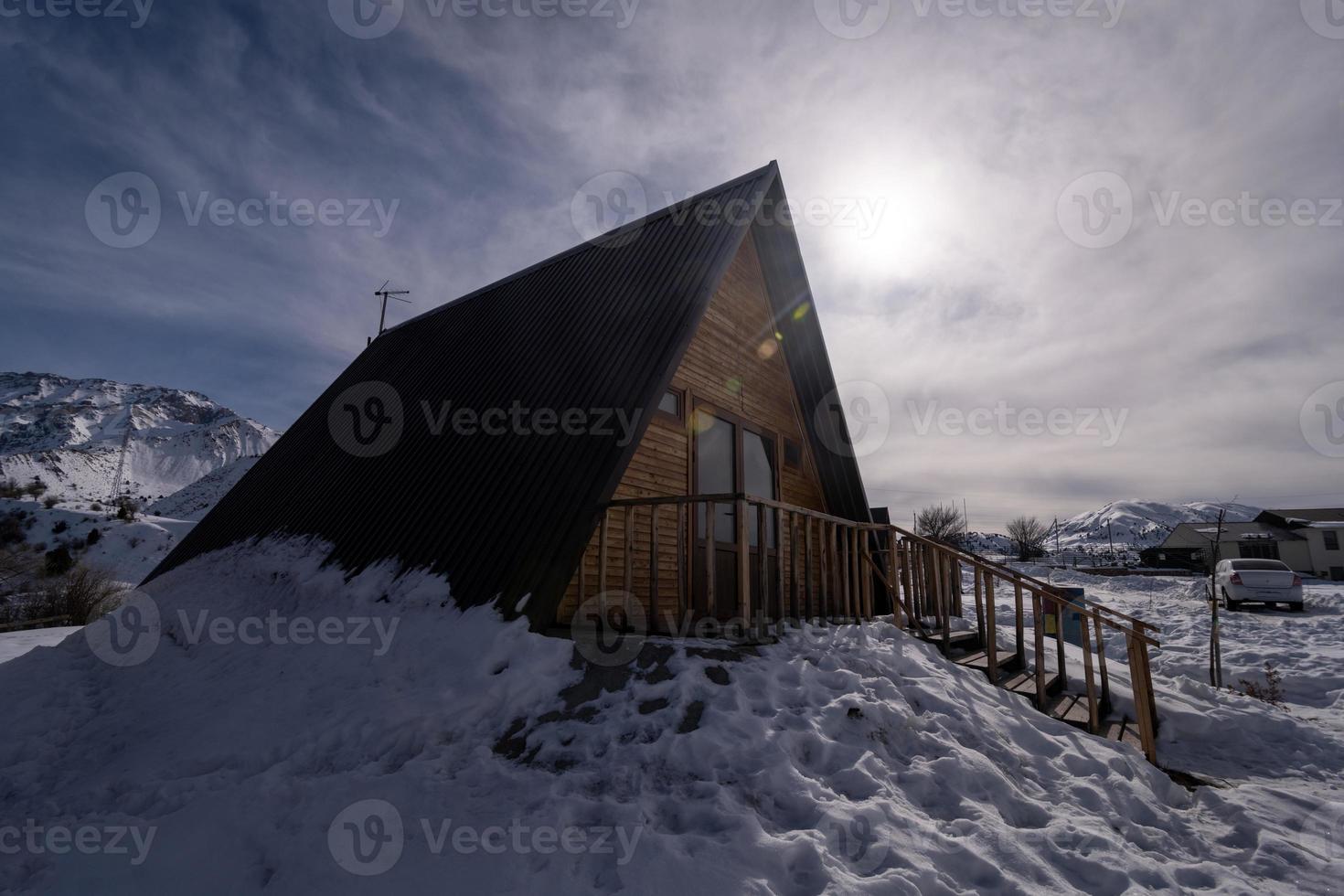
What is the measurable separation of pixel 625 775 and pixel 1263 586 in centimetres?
2189

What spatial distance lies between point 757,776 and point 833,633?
7.71ft

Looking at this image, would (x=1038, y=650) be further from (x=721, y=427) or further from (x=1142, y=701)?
(x=721, y=427)

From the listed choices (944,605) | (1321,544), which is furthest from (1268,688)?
(1321,544)

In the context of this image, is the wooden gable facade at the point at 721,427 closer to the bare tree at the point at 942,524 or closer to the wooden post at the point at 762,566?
the wooden post at the point at 762,566

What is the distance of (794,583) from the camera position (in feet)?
19.5

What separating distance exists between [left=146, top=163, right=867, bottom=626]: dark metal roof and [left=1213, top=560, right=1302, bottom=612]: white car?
595 inches

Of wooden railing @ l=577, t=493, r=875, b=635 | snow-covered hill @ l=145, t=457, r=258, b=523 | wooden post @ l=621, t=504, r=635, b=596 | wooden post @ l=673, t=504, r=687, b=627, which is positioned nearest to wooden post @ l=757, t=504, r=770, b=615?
wooden railing @ l=577, t=493, r=875, b=635

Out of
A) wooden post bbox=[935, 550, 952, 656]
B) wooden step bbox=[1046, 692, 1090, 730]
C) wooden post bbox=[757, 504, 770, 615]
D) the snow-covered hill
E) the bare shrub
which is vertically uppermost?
the snow-covered hill

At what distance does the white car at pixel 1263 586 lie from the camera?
17172 mm

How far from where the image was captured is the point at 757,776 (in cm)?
359

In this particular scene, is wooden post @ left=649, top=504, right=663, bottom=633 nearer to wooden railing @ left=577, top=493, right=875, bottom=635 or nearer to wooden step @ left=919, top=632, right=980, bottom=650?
wooden railing @ left=577, top=493, right=875, bottom=635

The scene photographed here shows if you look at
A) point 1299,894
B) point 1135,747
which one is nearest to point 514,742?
point 1299,894

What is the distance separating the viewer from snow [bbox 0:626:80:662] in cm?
844

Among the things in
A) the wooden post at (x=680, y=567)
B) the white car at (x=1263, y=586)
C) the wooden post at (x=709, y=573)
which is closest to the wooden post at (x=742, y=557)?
the wooden post at (x=709, y=573)
